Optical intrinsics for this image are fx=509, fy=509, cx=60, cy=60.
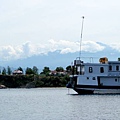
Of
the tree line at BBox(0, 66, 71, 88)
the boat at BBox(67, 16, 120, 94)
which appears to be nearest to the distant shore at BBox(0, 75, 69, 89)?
the tree line at BBox(0, 66, 71, 88)

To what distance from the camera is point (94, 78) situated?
78500 millimetres

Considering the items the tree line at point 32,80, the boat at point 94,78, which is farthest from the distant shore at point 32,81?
the boat at point 94,78

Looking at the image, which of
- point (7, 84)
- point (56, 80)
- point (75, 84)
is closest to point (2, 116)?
point (75, 84)

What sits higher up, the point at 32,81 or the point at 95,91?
the point at 32,81

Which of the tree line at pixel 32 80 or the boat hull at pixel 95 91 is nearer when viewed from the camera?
the boat hull at pixel 95 91

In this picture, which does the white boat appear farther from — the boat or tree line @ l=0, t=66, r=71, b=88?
tree line @ l=0, t=66, r=71, b=88

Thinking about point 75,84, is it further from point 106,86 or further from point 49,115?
point 49,115

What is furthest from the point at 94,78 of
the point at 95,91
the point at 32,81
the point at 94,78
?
the point at 32,81

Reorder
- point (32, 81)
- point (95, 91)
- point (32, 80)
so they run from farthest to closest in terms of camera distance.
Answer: point (32, 80)
point (32, 81)
point (95, 91)

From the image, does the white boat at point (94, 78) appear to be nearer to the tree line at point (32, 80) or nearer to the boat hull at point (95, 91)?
the boat hull at point (95, 91)

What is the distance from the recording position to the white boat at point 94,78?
78.2 m

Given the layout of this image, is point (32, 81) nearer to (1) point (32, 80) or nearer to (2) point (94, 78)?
(1) point (32, 80)

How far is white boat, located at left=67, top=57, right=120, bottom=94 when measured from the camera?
78.2 metres

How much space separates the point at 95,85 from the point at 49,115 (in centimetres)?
3394
